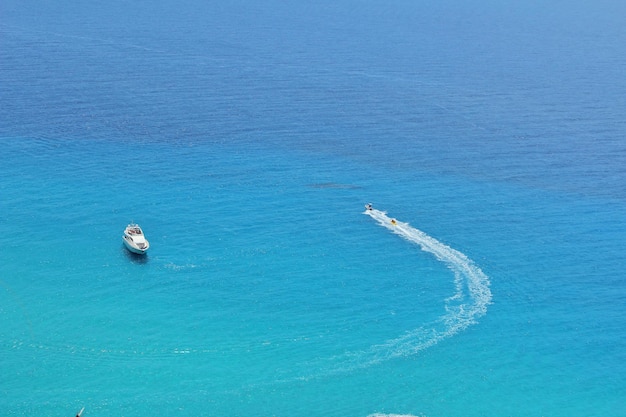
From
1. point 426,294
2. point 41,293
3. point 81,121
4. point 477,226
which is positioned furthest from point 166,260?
point 81,121

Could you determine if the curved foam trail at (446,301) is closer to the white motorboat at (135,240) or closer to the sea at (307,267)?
the sea at (307,267)

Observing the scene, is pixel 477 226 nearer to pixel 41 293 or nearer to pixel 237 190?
pixel 237 190

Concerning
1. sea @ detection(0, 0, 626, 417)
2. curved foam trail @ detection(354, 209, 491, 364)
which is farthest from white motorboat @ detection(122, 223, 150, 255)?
curved foam trail @ detection(354, 209, 491, 364)

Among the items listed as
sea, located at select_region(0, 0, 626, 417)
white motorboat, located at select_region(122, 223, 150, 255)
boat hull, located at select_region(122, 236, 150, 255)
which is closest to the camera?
sea, located at select_region(0, 0, 626, 417)

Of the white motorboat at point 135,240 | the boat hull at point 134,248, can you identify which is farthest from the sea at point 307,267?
the white motorboat at point 135,240

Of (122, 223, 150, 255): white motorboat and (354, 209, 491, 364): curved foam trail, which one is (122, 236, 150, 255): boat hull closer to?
(122, 223, 150, 255): white motorboat

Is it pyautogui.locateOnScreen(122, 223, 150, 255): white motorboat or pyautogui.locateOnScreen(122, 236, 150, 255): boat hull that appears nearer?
pyautogui.locateOnScreen(122, 236, 150, 255): boat hull
